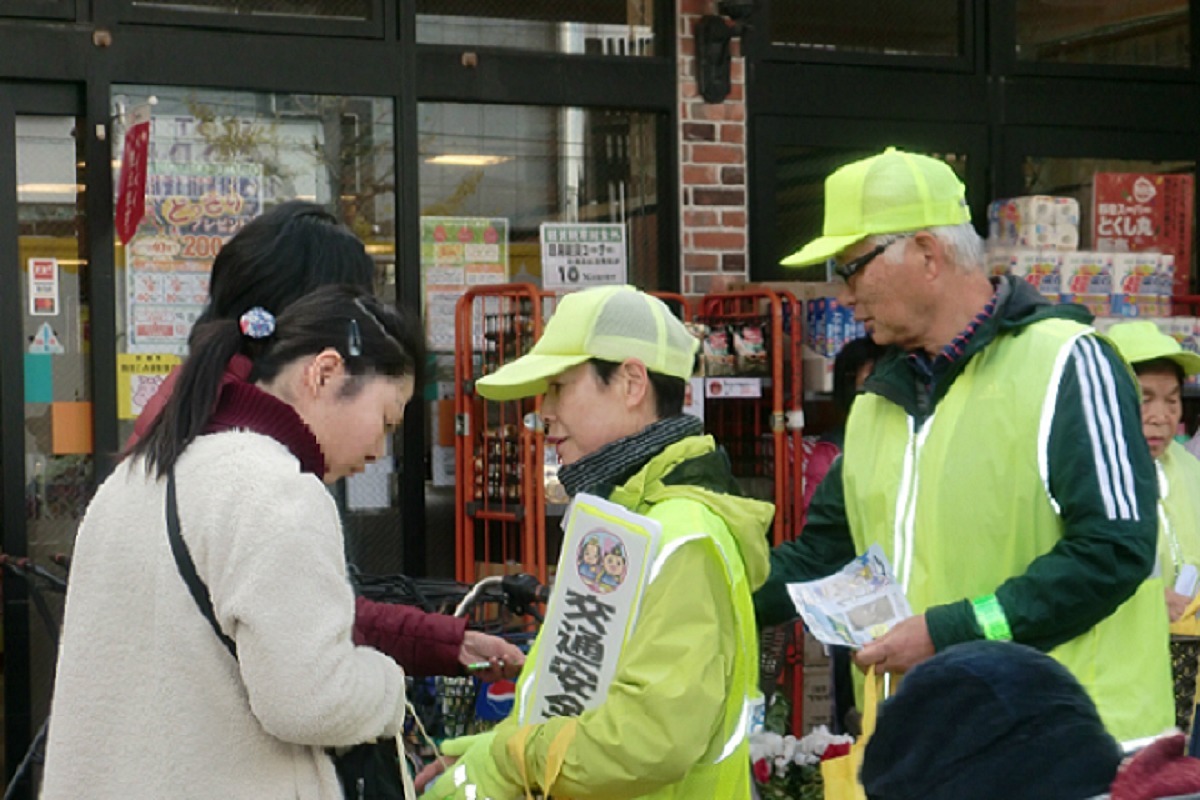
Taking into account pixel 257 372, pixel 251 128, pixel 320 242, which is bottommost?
pixel 257 372

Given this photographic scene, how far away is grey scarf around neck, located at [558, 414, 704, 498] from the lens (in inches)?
123

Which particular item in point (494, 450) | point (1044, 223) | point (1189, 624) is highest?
point (1044, 223)

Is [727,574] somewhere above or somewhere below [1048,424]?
below

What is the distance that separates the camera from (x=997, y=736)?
5.70ft

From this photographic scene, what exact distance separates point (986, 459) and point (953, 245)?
48 cm

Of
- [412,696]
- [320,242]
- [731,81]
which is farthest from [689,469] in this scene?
[731,81]

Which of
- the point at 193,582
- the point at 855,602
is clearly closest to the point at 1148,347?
the point at 855,602

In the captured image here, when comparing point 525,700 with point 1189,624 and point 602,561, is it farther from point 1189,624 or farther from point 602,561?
point 1189,624

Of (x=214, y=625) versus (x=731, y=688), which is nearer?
(x=214, y=625)

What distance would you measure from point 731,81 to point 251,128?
214cm

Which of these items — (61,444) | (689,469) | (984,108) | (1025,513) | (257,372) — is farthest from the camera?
(984,108)

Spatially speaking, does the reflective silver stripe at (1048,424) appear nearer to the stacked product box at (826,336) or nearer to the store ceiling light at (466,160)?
→ the stacked product box at (826,336)

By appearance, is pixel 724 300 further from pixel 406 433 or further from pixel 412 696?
pixel 412 696

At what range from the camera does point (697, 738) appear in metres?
2.88
